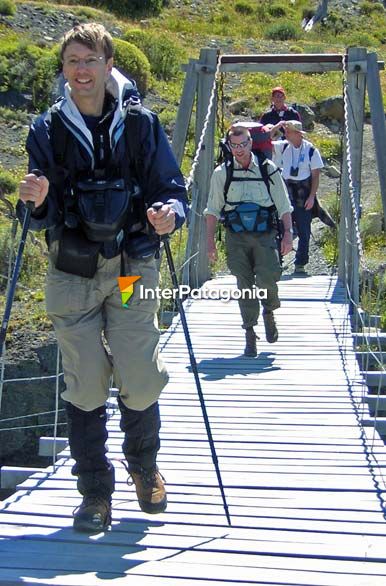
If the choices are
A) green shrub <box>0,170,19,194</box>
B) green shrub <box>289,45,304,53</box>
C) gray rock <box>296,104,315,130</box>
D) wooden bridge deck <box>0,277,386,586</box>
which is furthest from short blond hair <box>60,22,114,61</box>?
green shrub <box>289,45,304,53</box>

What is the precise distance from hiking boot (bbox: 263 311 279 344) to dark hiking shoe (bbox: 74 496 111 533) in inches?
138

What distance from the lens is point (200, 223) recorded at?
366 inches

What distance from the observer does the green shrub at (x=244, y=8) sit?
34438 millimetres

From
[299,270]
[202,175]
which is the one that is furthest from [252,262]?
[299,270]

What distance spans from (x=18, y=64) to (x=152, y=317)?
16492 mm

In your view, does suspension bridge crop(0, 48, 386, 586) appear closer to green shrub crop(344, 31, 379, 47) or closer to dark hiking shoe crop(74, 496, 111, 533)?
dark hiking shoe crop(74, 496, 111, 533)

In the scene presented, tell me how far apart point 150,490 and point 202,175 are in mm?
5480

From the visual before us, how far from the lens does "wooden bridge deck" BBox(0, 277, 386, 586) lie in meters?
3.82

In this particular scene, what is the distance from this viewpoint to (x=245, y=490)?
15.5 feet

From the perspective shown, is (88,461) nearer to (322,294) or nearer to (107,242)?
(107,242)

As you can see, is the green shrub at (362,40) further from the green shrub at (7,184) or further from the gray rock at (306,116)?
the green shrub at (7,184)

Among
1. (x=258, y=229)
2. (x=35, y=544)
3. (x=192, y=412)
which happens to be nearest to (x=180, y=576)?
(x=35, y=544)

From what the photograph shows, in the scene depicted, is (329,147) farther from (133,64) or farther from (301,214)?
(301,214)

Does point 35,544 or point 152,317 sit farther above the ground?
point 152,317
